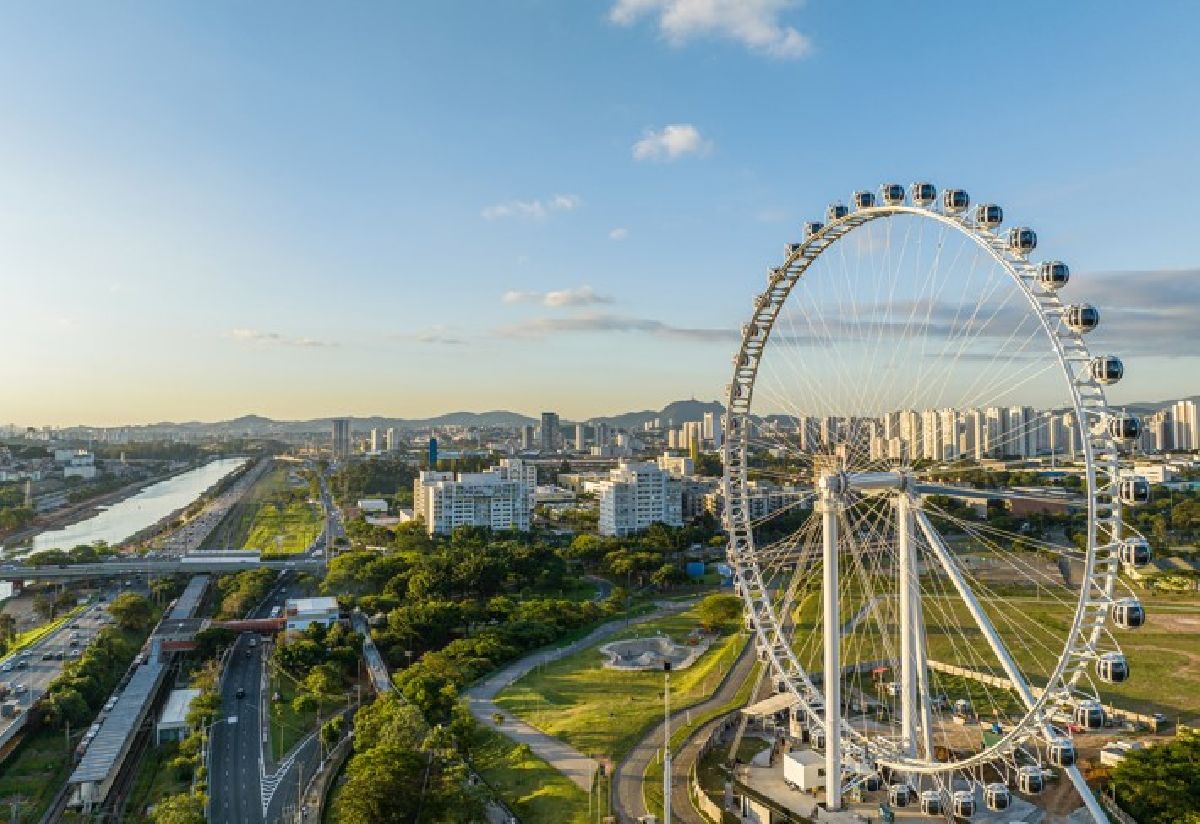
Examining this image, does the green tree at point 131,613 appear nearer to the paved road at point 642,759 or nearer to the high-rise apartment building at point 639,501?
the paved road at point 642,759

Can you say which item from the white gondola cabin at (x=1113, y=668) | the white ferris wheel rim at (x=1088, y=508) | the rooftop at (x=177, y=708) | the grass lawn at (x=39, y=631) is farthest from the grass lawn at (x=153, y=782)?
the white gondola cabin at (x=1113, y=668)

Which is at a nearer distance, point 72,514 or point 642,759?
point 642,759

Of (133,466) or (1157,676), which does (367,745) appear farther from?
(133,466)

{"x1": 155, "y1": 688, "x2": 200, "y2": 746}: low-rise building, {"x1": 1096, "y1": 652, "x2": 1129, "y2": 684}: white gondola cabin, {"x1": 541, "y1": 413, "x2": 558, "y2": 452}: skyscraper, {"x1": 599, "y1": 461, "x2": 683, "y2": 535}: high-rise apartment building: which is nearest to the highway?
{"x1": 155, "y1": 688, "x2": 200, "y2": 746}: low-rise building

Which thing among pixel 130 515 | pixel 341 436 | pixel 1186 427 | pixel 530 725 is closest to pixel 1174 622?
pixel 530 725

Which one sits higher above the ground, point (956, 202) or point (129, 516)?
point (956, 202)

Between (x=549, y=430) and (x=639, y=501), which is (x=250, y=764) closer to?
(x=639, y=501)

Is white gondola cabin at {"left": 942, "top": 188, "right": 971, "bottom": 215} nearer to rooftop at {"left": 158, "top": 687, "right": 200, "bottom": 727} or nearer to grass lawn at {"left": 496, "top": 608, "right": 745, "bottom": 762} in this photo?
grass lawn at {"left": 496, "top": 608, "right": 745, "bottom": 762}
